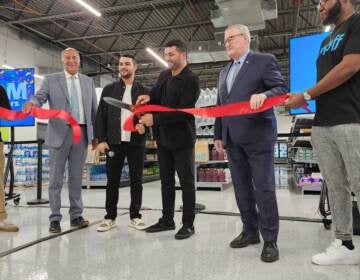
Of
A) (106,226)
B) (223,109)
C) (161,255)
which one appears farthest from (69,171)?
(223,109)

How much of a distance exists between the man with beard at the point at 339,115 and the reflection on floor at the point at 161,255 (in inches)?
7.9

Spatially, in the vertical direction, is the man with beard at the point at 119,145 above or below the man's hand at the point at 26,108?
below

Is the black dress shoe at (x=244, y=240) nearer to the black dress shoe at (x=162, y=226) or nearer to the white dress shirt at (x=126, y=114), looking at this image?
the black dress shoe at (x=162, y=226)

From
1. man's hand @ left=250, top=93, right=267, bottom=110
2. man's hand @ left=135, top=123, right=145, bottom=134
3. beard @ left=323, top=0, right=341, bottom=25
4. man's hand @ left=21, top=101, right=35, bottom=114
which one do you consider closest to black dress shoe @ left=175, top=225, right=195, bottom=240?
man's hand @ left=135, top=123, right=145, bottom=134

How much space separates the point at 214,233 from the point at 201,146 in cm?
376

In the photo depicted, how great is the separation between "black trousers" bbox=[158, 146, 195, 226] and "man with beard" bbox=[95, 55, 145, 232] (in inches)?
11.6

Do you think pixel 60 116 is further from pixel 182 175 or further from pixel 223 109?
pixel 223 109

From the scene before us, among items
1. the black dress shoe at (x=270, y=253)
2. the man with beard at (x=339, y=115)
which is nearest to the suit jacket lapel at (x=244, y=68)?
the man with beard at (x=339, y=115)

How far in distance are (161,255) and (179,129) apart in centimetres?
92

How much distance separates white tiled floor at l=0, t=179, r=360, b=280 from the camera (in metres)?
1.77

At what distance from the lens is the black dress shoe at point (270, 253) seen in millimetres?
1925

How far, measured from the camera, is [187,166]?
254 centimetres

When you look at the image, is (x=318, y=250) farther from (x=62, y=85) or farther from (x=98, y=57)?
(x=98, y=57)

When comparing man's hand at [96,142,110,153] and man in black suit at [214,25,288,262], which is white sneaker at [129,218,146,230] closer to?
man's hand at [96,142,110,153]
